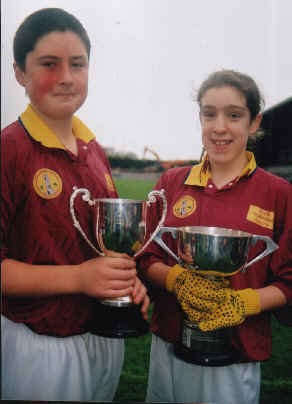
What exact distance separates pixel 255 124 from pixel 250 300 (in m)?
0.52

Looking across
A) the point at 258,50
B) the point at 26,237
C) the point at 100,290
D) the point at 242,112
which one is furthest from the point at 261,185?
the point at 26,237

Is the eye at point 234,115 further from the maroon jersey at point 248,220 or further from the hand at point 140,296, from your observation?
the hand at point 140,296

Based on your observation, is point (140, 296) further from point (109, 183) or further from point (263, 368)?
point (263, 368)

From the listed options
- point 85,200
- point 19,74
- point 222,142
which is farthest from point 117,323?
point 19,74

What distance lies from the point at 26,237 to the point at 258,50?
2.99 feet

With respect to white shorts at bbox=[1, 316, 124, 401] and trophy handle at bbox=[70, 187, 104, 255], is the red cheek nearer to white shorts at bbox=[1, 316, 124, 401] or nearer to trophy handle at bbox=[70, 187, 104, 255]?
trophy handle at bbox=[70, 187, 104, 255]

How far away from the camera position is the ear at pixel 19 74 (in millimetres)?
1099

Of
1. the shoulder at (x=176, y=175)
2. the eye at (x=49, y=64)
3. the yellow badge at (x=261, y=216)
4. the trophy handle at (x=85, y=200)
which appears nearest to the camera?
the trophy handle at (x=85, y=200)

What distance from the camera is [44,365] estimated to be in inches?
41.9

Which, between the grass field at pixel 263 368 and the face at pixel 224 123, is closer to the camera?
the face at pixel 224 123

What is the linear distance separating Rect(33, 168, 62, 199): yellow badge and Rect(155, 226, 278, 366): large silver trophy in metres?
0.29

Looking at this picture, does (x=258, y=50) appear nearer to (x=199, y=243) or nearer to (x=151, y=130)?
(x=151, y=130)

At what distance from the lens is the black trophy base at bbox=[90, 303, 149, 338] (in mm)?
1034

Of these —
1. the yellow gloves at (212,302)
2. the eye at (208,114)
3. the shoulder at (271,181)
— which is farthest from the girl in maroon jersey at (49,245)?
the shoulder at (271,181)
